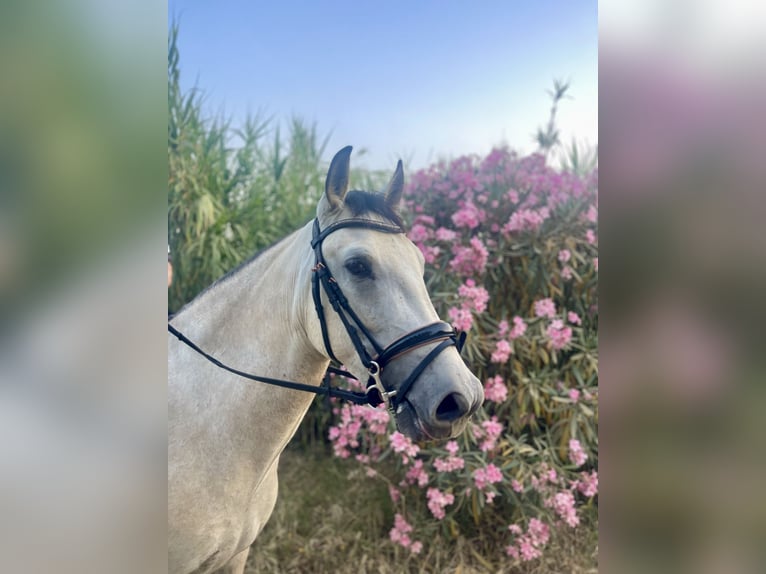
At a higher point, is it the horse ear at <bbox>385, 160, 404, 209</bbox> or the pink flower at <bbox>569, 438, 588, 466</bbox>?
the horse ear at <bbox>385, 160, 404, 209</bbox>

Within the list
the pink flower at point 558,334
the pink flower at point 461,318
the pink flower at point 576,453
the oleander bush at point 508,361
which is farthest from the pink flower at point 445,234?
the pink flower at point 576,453

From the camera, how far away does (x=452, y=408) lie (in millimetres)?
1015

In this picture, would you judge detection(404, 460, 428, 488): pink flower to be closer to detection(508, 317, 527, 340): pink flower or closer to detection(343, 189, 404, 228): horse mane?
detection(508, 317, 527, 340): pink flower

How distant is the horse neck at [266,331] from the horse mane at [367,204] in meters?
0.15

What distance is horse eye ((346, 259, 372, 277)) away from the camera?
1.11m

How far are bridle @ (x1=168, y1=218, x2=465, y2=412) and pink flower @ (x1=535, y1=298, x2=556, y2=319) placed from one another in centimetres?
105

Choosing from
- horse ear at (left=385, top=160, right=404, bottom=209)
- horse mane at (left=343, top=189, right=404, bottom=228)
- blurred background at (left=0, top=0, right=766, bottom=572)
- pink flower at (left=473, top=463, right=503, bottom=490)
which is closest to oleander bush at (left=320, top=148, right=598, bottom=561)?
pink flower at (left=473, top=463, right=503, bottom=490)

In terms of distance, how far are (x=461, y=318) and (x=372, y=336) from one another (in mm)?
952
